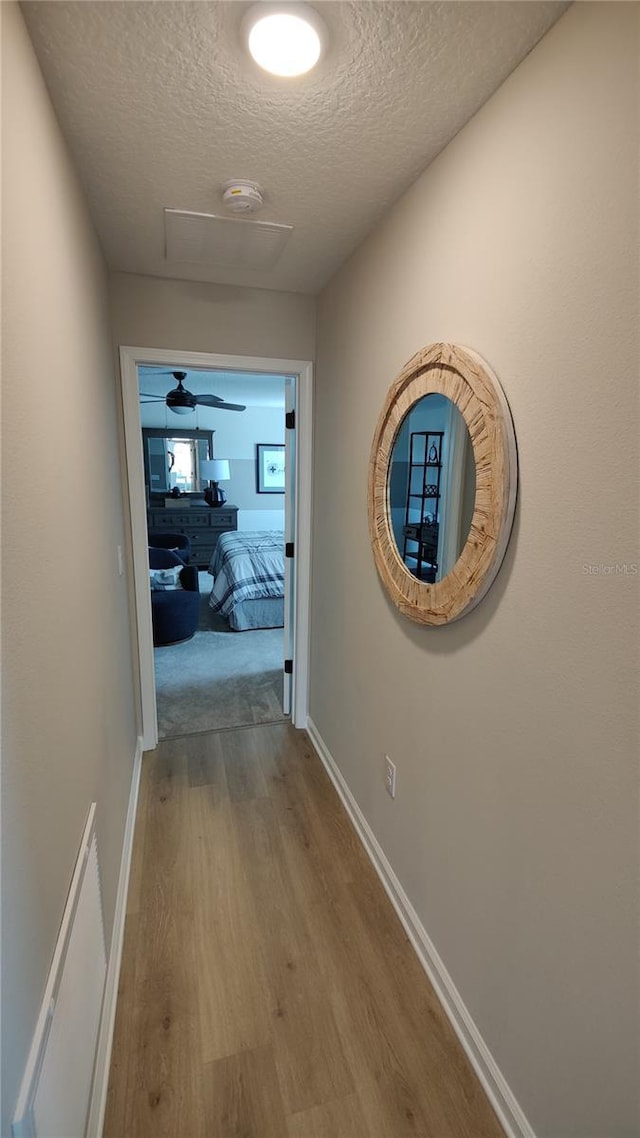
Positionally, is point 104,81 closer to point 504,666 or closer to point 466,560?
point 466,560

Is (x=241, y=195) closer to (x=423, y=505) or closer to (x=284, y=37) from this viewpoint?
(x=284, y=37)

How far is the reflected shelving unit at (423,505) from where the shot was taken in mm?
1414

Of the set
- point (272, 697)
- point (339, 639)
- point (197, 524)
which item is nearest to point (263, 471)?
point (197, 524)

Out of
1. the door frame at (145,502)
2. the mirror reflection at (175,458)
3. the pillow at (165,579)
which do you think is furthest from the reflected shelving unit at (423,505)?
the mirror reflection at (175,458)

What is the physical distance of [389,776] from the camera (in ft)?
5.89

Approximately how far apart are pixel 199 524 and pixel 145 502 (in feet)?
14.4

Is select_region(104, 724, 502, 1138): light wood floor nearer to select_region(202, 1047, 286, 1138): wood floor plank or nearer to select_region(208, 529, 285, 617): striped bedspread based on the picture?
select_region(202, 1047, 286, 1138): wood floor plank

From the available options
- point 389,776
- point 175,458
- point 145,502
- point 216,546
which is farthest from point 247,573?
point 175,458

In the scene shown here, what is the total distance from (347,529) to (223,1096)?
5.87 ft

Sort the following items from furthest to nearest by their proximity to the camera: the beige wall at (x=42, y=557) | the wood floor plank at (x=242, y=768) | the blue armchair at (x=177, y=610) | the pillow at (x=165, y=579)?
the pillow at (x=165, y=579) < the blue armchair at (x=177, y=610) < the wood floor plank at (x=242, y=768) < the beige wall at (x=42, y=557)

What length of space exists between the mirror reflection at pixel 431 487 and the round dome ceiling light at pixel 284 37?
0.76 metres

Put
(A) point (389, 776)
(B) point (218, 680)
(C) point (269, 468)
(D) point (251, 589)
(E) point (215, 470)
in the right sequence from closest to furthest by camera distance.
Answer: (A) point (389, 776)
(B) point (218, 680)
(D) point (251, 589)
(E) point (215, 470)
(C) point (269, 468)

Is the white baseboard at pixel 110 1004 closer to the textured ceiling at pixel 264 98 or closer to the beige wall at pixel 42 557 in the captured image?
the beige wall at pixel 42 557

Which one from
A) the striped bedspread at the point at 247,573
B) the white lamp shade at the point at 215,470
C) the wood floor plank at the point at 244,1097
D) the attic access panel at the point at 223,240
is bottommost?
the wood floor plank at the point at 244,1097
